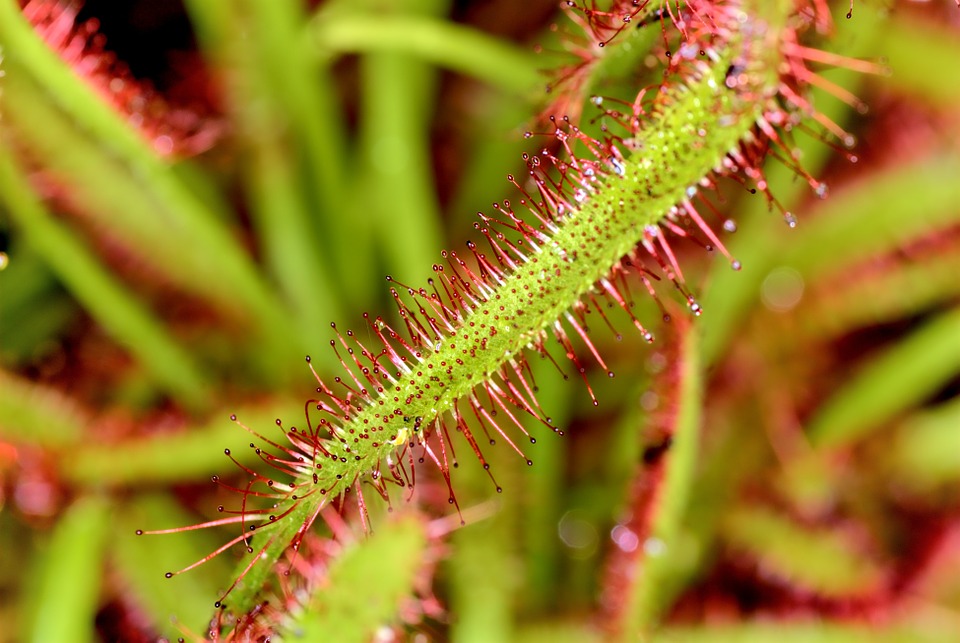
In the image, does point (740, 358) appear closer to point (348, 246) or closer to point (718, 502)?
point (718, 502)

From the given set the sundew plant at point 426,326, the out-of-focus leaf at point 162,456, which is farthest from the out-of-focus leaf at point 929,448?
the out-of-focus leaf at point 162,456

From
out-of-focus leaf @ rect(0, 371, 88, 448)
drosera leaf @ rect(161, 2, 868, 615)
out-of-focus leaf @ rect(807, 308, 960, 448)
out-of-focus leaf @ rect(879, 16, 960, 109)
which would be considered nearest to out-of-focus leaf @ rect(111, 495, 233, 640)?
out-of-focus leaf @ rect(0, 371, 88, 448)

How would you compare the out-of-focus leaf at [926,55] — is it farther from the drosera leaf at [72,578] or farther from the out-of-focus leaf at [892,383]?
the drosera leaf at [72,578]

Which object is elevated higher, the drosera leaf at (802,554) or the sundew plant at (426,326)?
the sundew plant at (426,326)

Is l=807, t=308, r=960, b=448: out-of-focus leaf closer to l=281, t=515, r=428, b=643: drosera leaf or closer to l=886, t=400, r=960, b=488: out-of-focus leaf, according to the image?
l=886, t=400, r=960, b=488: out-of-focus leaf

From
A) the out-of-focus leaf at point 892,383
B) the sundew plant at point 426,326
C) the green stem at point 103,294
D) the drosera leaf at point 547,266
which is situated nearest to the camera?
the drosera leaf at point 547,266

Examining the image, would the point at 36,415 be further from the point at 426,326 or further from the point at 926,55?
the point at 926,55

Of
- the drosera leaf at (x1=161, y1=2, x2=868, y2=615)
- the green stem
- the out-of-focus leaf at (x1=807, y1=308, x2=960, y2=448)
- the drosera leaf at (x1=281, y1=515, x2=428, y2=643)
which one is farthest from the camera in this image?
the out-of-focus leaf at (x1=807, y1=308, x2=960, y2=448)
